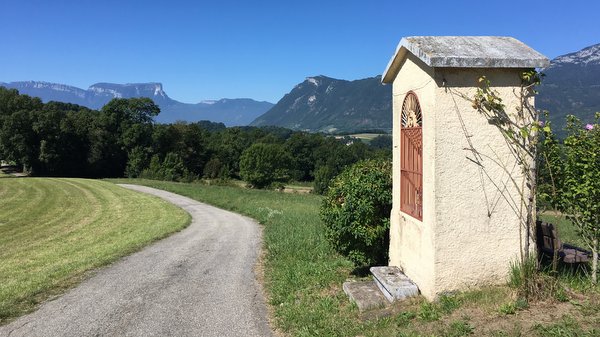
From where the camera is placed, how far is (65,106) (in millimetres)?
117125

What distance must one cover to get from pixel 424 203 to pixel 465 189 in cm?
54

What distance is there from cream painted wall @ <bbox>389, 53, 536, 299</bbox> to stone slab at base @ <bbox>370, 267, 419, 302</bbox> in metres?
0.36

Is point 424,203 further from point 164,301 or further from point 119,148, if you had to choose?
point 119,148

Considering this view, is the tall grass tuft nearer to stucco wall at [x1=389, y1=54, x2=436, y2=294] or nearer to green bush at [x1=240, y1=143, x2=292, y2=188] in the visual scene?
stucco wall at [x1=389, y1=54, x2=436, y2=294]

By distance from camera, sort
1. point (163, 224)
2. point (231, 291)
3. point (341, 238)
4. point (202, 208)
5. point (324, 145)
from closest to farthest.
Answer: point (341, 238)
point (231, 291)
point (163, 224)
point (202, 208)
point (324, 145)

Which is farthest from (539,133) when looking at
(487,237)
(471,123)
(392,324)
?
(392,324)

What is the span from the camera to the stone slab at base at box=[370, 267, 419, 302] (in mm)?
5820

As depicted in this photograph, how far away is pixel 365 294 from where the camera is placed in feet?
20.6

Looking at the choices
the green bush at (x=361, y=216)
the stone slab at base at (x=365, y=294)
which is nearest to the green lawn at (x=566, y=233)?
the green bush at (x=361, y=216)

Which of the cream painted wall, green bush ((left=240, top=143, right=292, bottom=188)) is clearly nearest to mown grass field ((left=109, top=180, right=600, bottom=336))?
the cream painted wall

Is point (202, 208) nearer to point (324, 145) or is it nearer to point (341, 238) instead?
point (341, 238)

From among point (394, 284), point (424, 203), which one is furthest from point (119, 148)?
point (424, 203)

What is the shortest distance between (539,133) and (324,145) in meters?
105

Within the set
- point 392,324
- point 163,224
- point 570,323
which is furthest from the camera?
point 163,224
